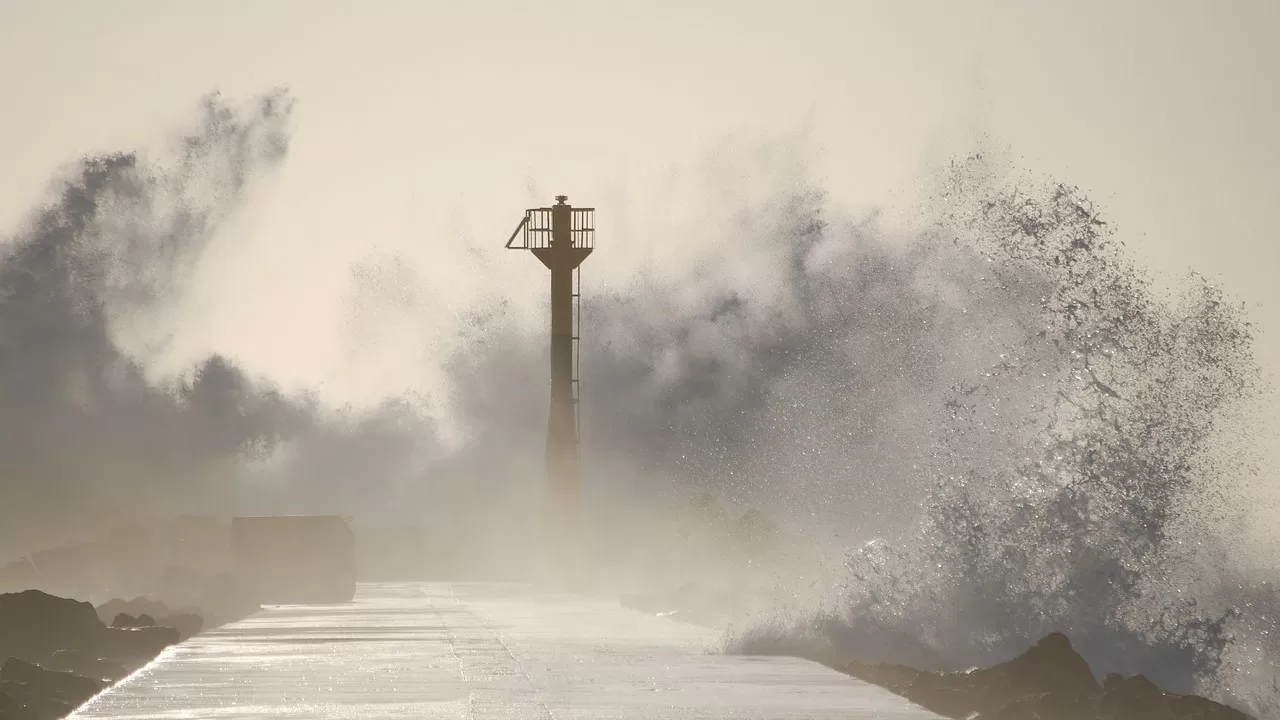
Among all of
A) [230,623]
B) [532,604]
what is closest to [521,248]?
[532,604]

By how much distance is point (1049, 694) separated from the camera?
25.6 metres

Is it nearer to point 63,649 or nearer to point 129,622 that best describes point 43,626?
point 63,649

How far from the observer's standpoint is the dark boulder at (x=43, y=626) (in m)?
42.4

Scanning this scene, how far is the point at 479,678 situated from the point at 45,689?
20.3 feet

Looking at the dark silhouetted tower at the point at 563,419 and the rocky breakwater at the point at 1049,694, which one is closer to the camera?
the rocky breakwater at the point at 1049,694

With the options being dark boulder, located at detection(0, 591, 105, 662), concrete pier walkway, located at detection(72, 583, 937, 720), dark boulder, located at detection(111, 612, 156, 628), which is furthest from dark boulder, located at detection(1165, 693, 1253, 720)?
dark boulder, located at detection(111, 612, 156, 628)

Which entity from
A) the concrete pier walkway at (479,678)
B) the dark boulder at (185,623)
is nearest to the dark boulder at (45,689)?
the concrete pier walkway at (479,678)

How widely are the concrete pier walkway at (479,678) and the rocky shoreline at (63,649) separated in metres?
0.60

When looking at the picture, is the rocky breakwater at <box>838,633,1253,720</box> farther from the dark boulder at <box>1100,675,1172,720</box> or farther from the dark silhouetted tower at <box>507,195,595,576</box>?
the dark silhouetted tower at <box>507,195,595,576</box>

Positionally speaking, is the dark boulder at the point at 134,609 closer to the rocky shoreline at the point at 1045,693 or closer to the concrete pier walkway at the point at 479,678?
the concrete pier walkway at the point at 479,678

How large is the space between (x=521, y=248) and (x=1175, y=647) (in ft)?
154

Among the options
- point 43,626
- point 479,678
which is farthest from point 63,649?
point 479,678

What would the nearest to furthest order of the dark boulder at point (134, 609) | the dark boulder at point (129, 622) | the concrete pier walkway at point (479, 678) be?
the concrete pier walkway at point (479, 678) → the dark boulder at point (129, 622) → the dark boulder at point (134, 609)

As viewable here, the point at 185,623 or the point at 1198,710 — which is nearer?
the point at 1198,710
